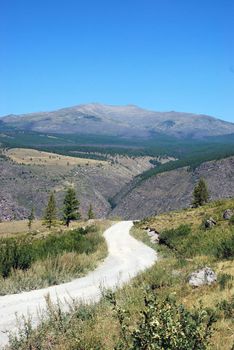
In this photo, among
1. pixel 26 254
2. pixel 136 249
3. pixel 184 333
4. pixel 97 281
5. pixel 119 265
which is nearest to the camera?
pixel 184 333

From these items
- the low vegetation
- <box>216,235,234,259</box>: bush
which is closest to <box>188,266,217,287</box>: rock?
<box>216,235,234,259</box>: bush

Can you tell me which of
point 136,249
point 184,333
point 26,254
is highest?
point 184,333

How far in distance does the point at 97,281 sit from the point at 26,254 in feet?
12.7

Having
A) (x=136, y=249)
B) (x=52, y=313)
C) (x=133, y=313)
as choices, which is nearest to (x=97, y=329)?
(x=52, y=313)

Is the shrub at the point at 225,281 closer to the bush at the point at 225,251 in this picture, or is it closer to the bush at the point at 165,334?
the bush at the point at 225,251

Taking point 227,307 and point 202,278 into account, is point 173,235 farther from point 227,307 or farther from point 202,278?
Answer: point 227,307

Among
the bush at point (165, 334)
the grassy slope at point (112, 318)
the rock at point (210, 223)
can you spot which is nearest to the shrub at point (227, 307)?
the grassy slope at point (112, 318)

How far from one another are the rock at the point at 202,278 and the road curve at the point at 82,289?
8.72ft

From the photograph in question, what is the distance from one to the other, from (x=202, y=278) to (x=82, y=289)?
4.39 meters

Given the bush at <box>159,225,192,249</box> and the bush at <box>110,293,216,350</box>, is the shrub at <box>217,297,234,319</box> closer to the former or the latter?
the bush at <box>110,293,216,350</box>

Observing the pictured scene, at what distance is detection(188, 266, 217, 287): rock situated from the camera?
1423 centimetres

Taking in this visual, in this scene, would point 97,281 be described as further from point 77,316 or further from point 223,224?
point 223,224

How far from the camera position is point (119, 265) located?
921 inches

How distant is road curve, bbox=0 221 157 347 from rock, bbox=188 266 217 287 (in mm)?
2657
